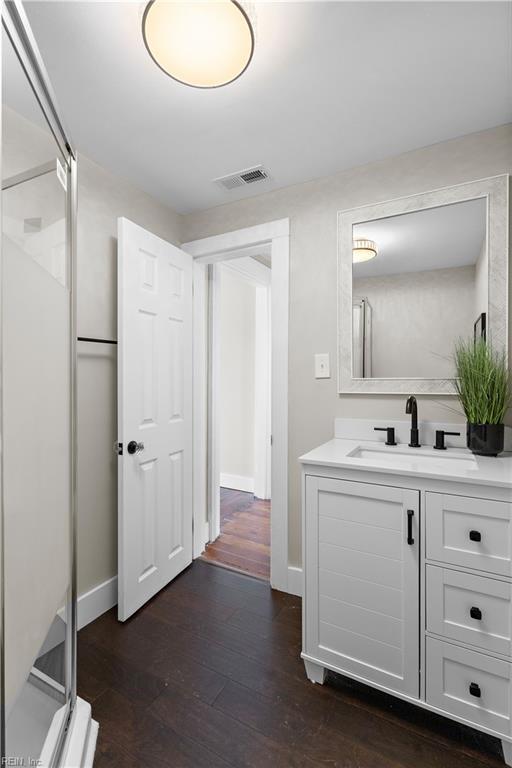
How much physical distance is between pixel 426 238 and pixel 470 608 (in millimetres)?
1580

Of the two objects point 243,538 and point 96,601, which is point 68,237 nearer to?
point 96,601

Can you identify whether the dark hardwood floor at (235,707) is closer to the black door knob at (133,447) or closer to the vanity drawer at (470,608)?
the vanity drawer at (470,608)

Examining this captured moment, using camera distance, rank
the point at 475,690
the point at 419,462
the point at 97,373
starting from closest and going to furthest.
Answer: the point at 475,690 < the point at 419,462 < the point at 97,373

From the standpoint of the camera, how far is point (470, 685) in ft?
3.98

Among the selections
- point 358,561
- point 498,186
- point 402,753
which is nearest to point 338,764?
point 402,753

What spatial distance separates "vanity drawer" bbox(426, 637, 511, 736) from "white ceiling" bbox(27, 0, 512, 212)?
6.59ft

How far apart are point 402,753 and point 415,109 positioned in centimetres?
237

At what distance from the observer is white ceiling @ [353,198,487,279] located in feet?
5.60

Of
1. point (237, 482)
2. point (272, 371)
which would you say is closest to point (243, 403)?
point (237, 482)

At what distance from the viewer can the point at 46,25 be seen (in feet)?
3.81

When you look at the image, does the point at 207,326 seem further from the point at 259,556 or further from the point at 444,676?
the point at 444,676

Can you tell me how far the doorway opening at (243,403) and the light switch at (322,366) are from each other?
922 millimetres

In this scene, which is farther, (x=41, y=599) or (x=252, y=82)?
(x=252, y=82)

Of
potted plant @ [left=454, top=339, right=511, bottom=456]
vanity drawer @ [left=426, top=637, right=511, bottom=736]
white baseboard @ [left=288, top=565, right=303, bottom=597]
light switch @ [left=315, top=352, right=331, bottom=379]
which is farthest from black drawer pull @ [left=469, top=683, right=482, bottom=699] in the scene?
light switch @ [left=315, top=352, right=331, bottom=379]
